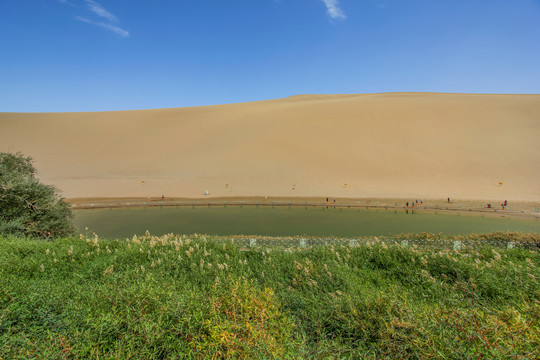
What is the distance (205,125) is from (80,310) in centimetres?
5272

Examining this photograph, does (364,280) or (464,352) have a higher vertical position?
(464,352)

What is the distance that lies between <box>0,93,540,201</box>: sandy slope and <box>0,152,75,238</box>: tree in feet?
65.2

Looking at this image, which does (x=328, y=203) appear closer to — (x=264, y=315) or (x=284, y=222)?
(x=284, y=222)

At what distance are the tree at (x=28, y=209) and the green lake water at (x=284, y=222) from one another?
5.42 m

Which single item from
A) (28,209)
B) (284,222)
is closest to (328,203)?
(284,222)

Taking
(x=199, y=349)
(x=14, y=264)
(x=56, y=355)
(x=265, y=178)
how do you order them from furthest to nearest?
1. (x=265, y=178)
2. (x=14, y=264)
3. (x=199, y=349)
4. (x=56, y=355)

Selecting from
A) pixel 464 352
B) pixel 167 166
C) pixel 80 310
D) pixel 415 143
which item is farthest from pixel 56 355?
pixel 415 143

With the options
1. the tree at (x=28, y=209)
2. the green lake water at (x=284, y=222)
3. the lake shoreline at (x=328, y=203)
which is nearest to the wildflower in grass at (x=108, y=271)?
the tree at (x=28, y=209)

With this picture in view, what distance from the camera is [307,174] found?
35.2 metres

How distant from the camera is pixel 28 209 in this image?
31.9 feet

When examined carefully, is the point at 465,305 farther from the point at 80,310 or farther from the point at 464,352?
the point at 80,310

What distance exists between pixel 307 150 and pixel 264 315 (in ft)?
127

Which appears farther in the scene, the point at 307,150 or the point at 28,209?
the point at 307,150

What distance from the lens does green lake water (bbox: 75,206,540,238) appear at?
16.5 metres
